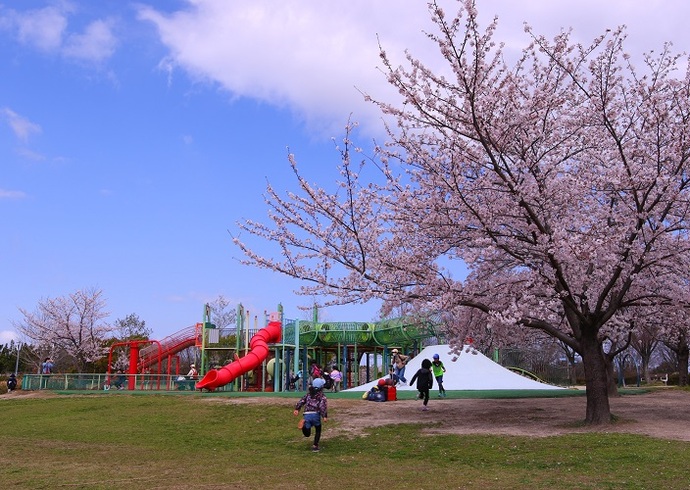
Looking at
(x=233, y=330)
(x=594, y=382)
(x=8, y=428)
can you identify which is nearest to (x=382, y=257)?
(x=594, y=382)

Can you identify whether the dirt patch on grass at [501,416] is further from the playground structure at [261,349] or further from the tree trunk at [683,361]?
the tree trunk at [683,361]

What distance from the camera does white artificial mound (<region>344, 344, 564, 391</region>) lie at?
27.2 m

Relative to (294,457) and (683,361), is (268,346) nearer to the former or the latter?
(294,457)

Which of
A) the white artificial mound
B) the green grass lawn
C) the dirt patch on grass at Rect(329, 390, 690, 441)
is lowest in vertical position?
the green grass lawn

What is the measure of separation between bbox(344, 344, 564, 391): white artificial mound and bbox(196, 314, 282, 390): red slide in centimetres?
536

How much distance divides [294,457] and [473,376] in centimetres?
1723

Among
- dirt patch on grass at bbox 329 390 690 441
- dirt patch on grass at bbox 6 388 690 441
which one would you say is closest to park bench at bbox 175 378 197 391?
dirt patch on grass at bbox 6 388 690 441

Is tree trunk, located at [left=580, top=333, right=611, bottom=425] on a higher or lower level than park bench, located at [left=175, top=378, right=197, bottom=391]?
higher

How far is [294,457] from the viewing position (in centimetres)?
1230

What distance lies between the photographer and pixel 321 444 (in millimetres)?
13984

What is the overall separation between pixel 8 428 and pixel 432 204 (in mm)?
13881

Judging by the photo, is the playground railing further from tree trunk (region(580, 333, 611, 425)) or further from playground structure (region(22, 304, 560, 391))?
tree trunk (region(580, 333, 611, 425))

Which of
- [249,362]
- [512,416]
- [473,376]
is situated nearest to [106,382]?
[249,362]

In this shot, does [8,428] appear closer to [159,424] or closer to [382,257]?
[159,424]
